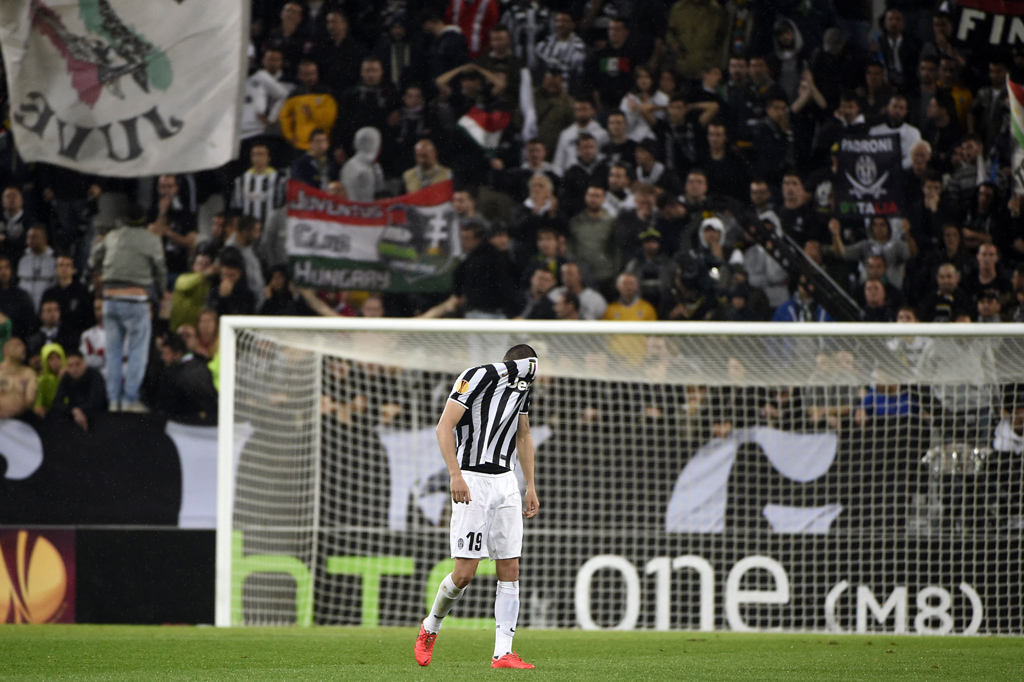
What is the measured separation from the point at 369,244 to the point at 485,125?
72.0 inches

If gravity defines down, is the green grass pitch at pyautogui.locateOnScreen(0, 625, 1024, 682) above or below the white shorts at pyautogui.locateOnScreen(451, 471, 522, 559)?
below

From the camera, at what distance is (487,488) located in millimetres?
5645

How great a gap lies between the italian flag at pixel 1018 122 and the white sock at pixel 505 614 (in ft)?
25.7

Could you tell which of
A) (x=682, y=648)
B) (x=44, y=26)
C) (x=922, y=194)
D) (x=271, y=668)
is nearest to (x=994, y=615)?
(x=682, y=648)

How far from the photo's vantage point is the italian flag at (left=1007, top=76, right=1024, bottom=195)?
1121cm

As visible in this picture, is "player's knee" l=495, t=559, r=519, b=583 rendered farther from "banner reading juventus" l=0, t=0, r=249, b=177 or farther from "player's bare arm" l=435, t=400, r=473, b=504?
"banner reading juventus" l=0, t=0, r=249, b=177

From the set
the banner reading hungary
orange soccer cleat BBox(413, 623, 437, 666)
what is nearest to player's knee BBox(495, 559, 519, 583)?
orange soccer cleat BBox(413, 623, 437, 666)

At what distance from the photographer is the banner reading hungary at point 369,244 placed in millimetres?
10930

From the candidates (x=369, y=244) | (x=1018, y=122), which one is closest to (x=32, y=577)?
(x=369, y=244)

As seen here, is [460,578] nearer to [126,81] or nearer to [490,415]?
[490,415]

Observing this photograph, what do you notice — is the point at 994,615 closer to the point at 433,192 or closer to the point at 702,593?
the point at 702,593

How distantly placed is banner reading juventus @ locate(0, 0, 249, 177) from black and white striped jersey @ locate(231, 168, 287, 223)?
44cm

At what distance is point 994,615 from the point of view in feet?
28.1

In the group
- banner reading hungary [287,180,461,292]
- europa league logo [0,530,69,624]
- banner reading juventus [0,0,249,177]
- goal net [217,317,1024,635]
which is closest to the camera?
goal net [217,317,1024,635]
